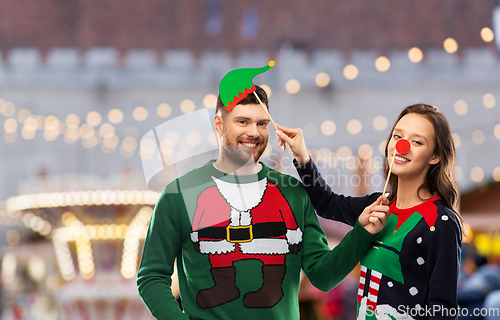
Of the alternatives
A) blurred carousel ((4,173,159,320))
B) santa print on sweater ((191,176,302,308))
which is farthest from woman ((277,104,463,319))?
blurred carousel ((4,173,159,320))

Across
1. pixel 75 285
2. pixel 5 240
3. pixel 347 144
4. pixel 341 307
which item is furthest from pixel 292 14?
pixel 5 240

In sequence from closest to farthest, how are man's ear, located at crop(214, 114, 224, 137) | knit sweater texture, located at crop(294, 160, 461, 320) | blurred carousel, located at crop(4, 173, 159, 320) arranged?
knit sweater texture, located at crop(294, 160, 461, 320)
man's ear, located at crop(214, 114, 224, 137)
blurred carousel, located at crop(4, 173, 159, 320)

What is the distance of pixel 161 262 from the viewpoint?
151 centimetres

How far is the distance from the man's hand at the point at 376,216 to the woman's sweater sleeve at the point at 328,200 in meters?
0.20

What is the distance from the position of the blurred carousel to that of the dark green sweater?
349 centimetres

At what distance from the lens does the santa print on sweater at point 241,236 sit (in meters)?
1.53

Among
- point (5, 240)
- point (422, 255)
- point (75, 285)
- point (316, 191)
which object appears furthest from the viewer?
point (5, 240)

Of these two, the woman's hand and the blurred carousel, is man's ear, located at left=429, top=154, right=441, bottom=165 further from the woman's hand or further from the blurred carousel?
the blurred carousel

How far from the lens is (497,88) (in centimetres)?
884

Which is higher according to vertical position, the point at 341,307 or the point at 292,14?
the point at 292,14

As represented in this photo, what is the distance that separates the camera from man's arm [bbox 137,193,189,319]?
1441 millimetres

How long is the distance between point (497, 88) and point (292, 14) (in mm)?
4252

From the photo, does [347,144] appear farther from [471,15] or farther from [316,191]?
[316,191]

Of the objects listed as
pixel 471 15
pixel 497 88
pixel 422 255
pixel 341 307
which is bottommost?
pixel 341 307
